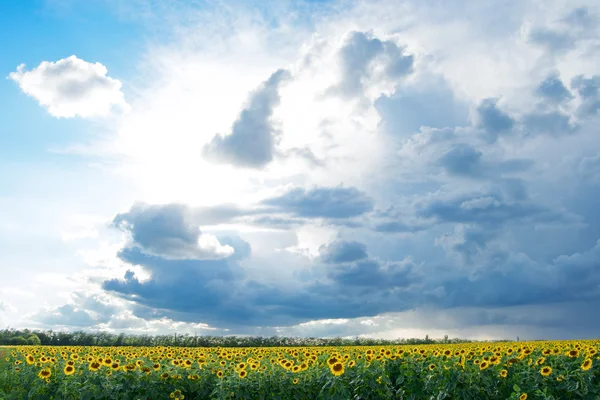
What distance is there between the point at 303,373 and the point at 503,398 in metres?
5.12

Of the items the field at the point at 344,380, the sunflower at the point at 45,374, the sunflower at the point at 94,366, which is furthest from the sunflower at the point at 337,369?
the sunflower at the point at 45,374

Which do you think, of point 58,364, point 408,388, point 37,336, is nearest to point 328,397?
point 408,388

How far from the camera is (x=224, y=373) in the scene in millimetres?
15711

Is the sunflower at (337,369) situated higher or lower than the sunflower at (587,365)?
lower

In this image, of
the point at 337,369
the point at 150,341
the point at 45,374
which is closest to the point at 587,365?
the point at 337,369

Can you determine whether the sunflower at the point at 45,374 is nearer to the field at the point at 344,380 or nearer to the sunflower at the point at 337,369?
the field at the point at 344,380

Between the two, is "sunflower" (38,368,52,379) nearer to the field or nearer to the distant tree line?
the field

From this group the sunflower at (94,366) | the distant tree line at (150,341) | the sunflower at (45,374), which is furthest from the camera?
the distant tree line at (150,341)

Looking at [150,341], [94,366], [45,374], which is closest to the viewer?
[94,366]

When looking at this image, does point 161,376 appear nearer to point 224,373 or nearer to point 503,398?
point 224,373

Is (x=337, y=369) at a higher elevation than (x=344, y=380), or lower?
higher

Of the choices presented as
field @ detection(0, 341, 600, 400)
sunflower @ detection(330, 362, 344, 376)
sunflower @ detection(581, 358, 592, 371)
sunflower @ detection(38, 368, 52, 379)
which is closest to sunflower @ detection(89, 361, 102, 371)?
field @ detection(0, 341, 600, 400)

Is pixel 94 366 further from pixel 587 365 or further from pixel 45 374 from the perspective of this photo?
pixel 587 365

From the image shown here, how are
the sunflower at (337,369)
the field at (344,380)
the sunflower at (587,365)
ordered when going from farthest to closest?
the sunflower at (337,369), the field at (344,380), the sunflower at (587,365)
